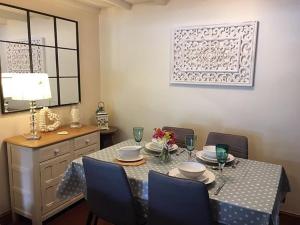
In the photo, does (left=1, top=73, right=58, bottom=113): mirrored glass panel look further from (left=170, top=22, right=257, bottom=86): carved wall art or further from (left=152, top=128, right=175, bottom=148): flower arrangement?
(left=170, top=22, right=257, bottom=86): carved wall art

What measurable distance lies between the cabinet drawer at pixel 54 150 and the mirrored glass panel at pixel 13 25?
1.06 m

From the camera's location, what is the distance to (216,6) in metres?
2.67

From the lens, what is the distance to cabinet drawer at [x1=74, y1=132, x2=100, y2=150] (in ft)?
8.65

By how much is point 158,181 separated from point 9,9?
2081 millimetres

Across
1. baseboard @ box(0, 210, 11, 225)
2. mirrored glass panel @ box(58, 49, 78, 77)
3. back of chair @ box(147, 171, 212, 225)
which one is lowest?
baseboard @ box(0, 210, 11, 225)

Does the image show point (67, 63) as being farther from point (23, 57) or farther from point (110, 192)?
point (110, 192)

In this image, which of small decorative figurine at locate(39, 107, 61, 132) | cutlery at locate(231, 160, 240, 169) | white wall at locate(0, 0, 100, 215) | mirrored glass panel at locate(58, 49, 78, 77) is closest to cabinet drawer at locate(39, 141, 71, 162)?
small decorative figurine at locate(39, 107, 61, 132)

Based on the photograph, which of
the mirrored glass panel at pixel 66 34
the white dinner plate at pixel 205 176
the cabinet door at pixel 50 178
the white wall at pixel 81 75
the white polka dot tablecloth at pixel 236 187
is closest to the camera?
the white polka dot tablecloth at pixel 236 187

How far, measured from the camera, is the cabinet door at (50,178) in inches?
90.5

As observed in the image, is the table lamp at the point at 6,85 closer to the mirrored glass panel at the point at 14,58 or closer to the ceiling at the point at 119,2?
the mirrored glass panel at the point at 14,58

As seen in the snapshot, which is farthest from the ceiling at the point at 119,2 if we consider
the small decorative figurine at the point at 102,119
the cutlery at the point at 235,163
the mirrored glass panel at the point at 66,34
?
the cutlery at the point at 235,163

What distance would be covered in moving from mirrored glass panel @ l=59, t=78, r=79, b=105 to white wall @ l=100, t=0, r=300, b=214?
51 centimetres

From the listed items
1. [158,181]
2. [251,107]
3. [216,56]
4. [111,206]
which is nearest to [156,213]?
[158,181]

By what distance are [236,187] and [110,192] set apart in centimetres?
79
